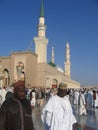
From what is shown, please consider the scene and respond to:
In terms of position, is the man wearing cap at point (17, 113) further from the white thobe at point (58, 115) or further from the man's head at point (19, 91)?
the white thobe at point (58, 115)

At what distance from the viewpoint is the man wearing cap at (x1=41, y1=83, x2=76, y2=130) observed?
15.1 ft

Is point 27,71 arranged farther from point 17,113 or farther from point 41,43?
point 17,113

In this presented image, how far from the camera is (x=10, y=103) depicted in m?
3.76

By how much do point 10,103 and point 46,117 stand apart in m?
1.07

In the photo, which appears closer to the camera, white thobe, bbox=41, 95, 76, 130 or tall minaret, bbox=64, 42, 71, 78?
white thobe, bbox=41, 95, 76, 130

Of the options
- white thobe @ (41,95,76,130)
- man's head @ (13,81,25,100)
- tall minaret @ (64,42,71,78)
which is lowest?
white thobe @ (41,95,76,130)

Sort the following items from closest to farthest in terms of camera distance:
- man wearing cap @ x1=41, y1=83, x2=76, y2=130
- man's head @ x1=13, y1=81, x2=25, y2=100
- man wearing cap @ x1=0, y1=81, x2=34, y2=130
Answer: man wearing cap @ x1=0, y1=81, x2=34, y2=130 < man's head @ x1=13, y1=81, x2=25, y2=100 < man wearing cap @ x1=41, y1=83, x2=76, y2=130

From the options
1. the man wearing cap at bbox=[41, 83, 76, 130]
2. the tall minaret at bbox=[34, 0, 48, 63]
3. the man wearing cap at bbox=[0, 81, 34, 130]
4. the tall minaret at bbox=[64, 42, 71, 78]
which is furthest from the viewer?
the tall minaret at bbox=[64, 42, 71, 78]

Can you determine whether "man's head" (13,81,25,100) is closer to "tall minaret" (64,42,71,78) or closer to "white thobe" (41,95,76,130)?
"white thobe" (41,95,76,130)

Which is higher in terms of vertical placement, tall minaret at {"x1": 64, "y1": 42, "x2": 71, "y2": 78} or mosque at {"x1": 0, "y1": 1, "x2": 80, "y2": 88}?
tall minaret at {"x1": 64, "y1": 42, "x2": 71, "y2": 78}

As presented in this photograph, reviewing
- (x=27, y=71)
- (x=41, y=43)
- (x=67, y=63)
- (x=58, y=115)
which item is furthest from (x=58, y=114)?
(x=67, y=63)

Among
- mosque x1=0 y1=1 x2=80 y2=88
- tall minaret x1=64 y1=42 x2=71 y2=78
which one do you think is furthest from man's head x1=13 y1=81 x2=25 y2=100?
tall minaret x1=64 y1=42 x2=71 y2=78

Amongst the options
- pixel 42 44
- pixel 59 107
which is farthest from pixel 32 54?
pixel 59 107

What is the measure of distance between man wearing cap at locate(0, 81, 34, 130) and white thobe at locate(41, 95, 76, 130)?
0.87 m
